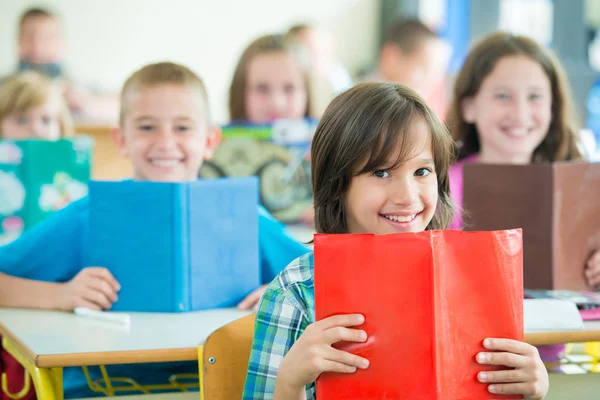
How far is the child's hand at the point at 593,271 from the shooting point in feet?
6.13

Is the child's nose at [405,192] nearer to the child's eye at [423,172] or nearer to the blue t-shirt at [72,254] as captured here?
the child's eye at [423,172]

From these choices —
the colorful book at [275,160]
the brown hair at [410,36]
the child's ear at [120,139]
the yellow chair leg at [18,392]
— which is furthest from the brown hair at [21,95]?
the brown hair at [410,36]

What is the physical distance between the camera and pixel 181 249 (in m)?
1.80


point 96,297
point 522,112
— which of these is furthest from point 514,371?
point 522,112

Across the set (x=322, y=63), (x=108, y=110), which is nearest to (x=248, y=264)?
(x=322, y=63)

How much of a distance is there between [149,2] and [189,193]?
244 inches

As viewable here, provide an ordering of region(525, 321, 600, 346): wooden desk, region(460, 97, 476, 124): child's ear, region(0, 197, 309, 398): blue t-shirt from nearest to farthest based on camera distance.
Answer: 1. region(525, 321, 600, 346): wooden desk
2. region(0, 197, 309, 398): blue t-shirt
3. region(460, 97, 476, 124): child's ear

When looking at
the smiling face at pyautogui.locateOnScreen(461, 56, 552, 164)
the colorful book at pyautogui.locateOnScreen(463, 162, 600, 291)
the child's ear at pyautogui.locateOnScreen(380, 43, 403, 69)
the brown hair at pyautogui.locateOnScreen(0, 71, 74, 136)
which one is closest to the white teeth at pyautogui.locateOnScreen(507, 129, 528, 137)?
the smiling face at pyautogui.locateOnScreen(461, 56, 552, 164)

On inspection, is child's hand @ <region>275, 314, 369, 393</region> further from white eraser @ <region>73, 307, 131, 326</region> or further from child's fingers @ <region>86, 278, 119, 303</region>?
child's fingers @ <region>86, 278, 119, 303</region>

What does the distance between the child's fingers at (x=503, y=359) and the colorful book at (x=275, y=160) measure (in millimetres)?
1863

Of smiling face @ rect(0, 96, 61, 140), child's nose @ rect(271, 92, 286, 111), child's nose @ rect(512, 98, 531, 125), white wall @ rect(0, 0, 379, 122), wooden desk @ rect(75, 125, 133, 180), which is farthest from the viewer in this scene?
white wall @ rect(0, 0, 379, 122)

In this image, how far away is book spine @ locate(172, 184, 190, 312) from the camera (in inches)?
70.5

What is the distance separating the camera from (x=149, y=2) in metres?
7.64

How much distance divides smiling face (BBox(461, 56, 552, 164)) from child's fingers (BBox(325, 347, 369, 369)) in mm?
1370
